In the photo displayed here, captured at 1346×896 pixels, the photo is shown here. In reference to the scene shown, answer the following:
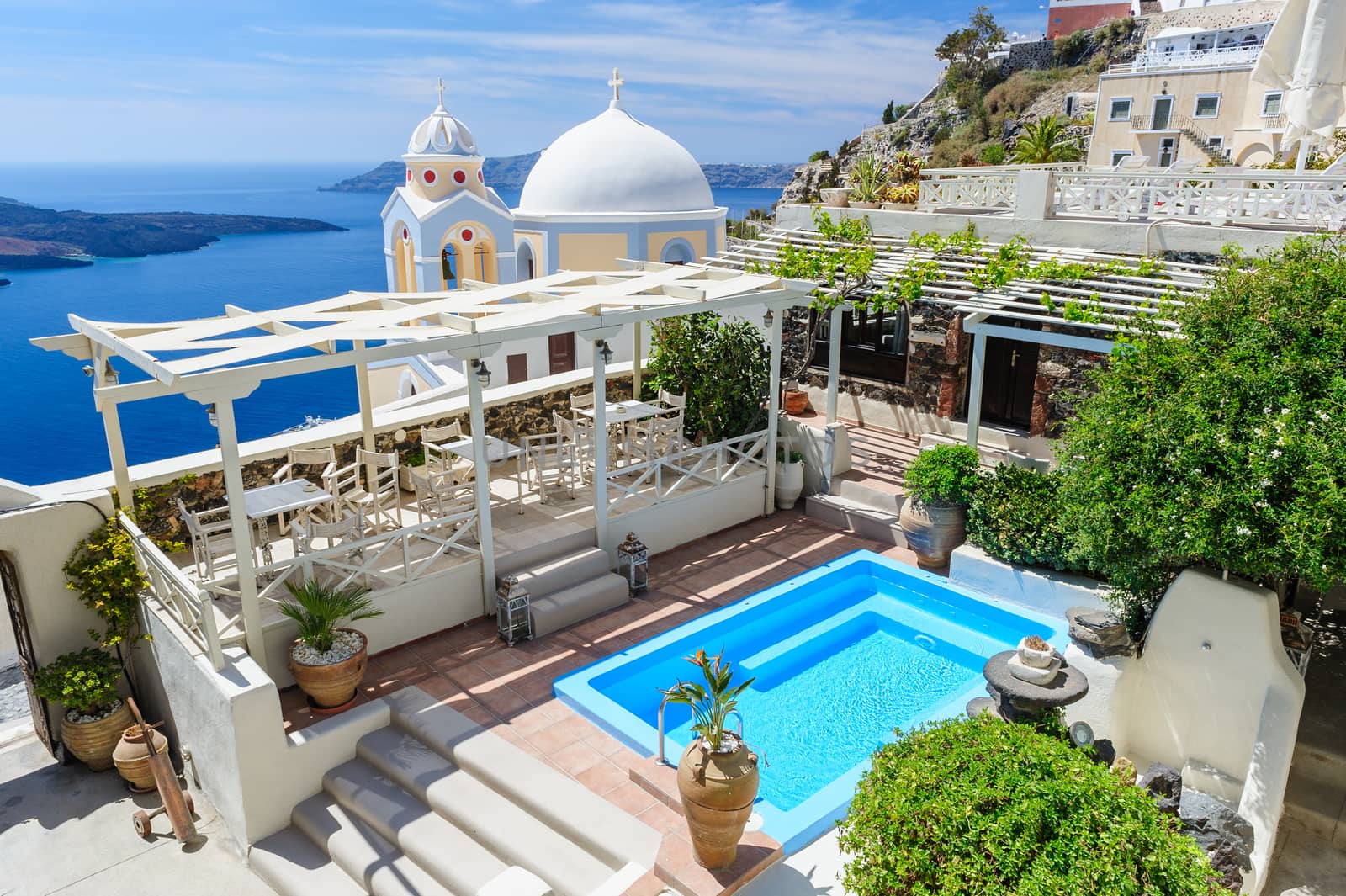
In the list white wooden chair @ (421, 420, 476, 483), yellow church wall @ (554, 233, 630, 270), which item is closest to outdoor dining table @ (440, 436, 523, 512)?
white wooden chair @ (421, 420, 476, 483)

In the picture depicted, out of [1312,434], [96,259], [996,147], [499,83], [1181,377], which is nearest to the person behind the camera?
[1312,434]

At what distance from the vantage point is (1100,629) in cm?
739

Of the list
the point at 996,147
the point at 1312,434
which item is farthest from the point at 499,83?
the point at 1312,434

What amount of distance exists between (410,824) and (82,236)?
132m

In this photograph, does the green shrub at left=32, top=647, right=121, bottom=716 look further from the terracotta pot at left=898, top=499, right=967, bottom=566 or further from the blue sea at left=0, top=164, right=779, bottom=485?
the blue sea at left=0, top=164, right=779, bottom=485

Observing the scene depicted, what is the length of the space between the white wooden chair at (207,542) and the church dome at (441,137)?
23077 millimetres

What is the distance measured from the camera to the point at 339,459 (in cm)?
1050

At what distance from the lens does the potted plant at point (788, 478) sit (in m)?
12.4

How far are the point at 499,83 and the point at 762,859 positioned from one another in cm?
5862

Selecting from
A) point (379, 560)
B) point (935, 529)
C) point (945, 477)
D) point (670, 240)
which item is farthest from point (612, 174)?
point (379, 560)

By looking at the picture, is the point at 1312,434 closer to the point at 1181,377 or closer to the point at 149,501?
the point at 1181,377

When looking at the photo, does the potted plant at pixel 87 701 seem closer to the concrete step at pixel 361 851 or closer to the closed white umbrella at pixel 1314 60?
the concrete step at pixel 361 851

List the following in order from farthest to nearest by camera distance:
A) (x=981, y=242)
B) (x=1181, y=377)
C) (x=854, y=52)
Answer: (x=854, y=52) → (x=981, y=242) → (x=1181, y=377)

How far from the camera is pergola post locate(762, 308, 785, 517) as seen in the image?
1155cm
